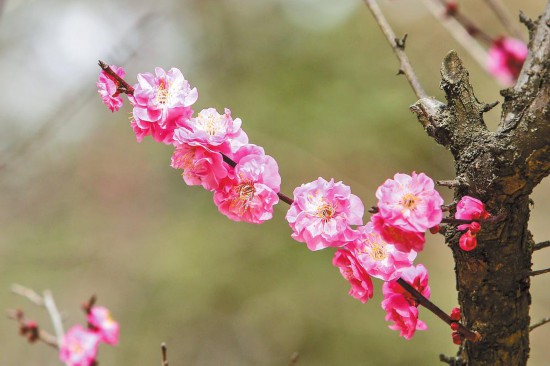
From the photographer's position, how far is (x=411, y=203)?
61 centimetres

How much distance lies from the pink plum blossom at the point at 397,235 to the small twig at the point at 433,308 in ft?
0.35

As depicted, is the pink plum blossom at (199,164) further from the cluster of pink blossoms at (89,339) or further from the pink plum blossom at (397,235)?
the cluster of pink blossoms at (89,339)

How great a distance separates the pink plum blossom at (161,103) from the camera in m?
0.70

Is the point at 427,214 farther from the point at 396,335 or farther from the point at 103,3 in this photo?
the point at 103,3

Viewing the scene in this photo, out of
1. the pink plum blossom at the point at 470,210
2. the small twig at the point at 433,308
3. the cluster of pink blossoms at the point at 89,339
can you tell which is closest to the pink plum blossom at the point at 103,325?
the cluster of pink blossoms at the point at 89,339

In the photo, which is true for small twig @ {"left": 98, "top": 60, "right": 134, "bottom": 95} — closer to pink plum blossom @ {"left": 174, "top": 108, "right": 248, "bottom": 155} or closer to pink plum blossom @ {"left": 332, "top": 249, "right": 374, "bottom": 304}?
pink plum blossom @ {"left": 174, "top": 108, "right": 248, "bottom": 155}

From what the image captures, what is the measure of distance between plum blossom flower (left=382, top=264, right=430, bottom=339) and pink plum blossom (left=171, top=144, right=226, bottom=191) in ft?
0.93

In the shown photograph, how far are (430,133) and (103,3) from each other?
4.77 m

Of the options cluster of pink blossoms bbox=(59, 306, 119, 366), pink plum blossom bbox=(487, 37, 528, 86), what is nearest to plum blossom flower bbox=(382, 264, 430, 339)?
cluster of pink blossoms bbox=(59, 306, 119, 366)

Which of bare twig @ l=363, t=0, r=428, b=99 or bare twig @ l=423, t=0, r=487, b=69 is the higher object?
bare twig @ l=423, t=0, r=487, b=69

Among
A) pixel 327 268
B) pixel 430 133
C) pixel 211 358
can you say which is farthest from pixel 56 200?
pixel 430 133

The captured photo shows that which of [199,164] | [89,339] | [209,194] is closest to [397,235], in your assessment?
[199,164]

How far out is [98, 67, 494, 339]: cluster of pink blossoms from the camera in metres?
0.69

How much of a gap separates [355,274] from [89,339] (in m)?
0.90
